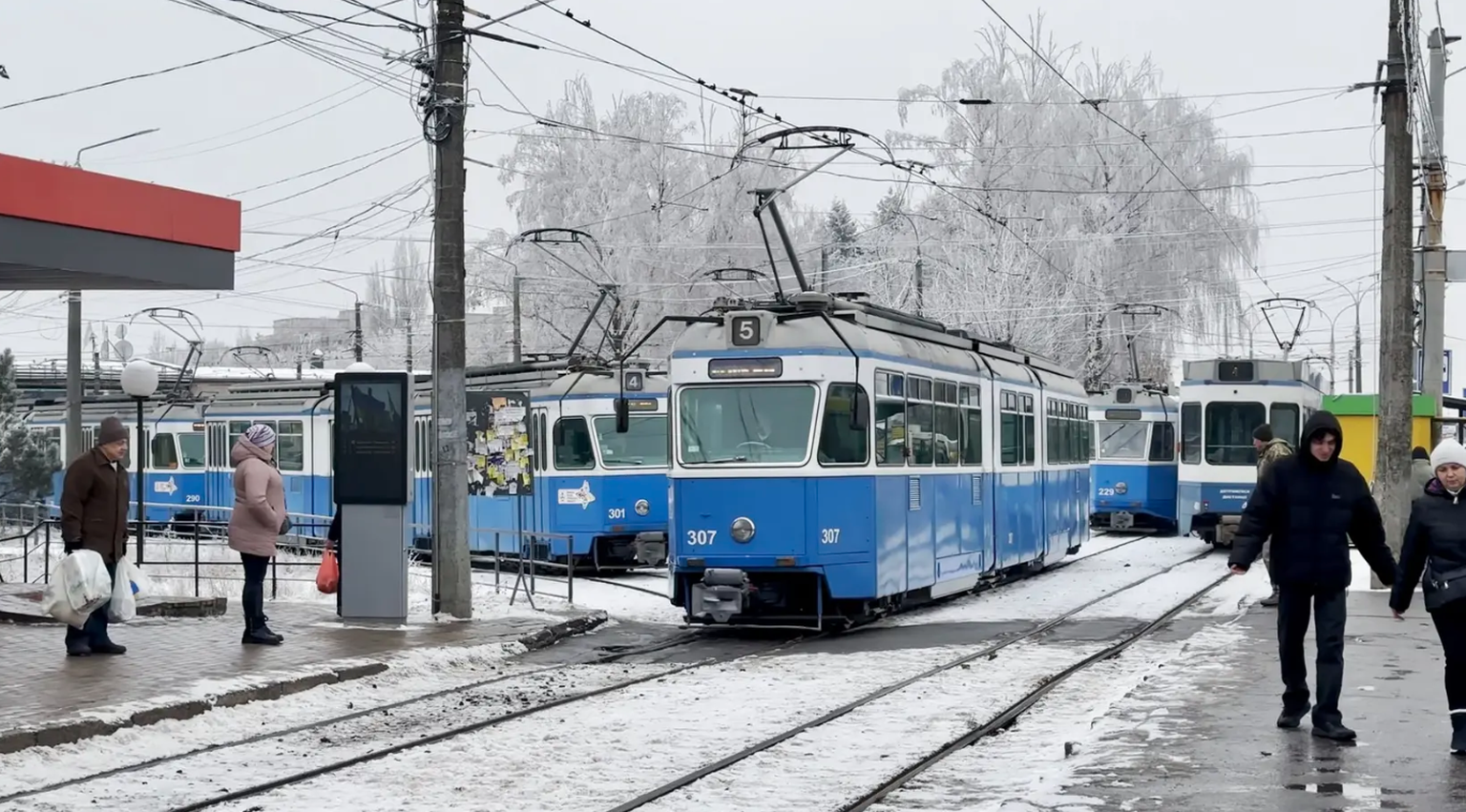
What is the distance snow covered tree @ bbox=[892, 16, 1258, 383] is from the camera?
45.7 m

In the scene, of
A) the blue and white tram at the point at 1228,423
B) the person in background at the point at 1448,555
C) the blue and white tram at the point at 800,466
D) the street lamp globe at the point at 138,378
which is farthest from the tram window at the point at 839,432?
the blue and white tram at the point at 1228,423

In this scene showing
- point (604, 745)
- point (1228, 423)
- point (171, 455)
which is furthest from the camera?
point (171, 455)

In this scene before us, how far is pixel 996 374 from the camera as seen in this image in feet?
70.5

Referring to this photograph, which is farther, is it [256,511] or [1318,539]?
[256,511]

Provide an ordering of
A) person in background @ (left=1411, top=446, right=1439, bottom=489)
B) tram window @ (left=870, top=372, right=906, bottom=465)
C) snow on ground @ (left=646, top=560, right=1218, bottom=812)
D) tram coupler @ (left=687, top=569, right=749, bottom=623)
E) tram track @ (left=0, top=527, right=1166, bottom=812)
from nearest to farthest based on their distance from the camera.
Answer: snow on ground @ (left=646, top=560, right=1218, bottom=812) < tram track @ (left=0, top=527, right=1166, bottom=812) < tram coupler @ (left=687, top=569, right=749, bottom=623) < tram window @ (left=870, top=372, right=906, bottom=465) < person in background @ (left=1411, top=446, right=1439, bottom=489)

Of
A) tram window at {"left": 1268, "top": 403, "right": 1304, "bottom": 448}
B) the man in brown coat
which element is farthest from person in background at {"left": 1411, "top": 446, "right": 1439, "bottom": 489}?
the man in brown coat

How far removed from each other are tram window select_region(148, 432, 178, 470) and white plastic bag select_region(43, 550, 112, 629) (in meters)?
25.9

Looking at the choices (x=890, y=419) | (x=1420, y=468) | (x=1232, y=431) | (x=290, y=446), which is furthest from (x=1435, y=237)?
(x=290, y=446)

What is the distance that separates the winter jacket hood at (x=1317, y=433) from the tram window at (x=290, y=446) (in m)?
25.8

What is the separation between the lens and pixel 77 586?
13.1 meters

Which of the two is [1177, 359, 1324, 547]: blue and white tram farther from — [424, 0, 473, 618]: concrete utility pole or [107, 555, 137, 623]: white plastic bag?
[107, 555, 137, 623]: white plastic bag

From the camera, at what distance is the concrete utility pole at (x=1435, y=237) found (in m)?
22.3

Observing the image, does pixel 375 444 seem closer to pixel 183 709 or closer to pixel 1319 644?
pixel 183 709

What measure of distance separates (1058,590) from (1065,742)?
1317cm
